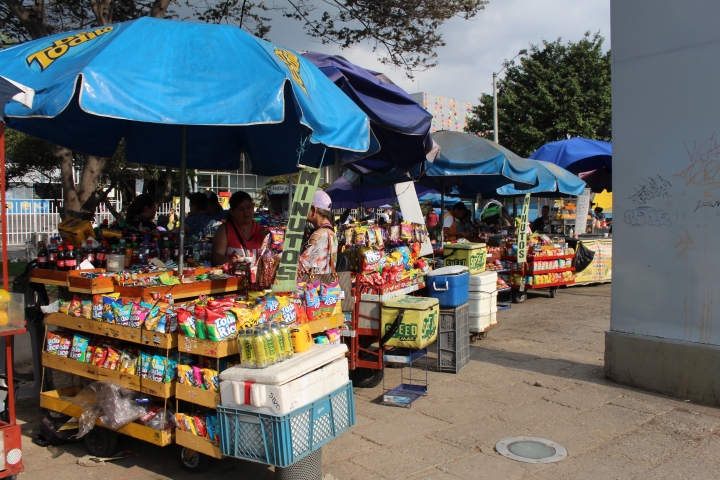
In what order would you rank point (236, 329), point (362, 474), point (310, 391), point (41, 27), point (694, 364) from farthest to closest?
1. point (41, 27)
2. point (694, 364)
3. point (362, 474)
4. point (236, 329)
5. point (310, 391)

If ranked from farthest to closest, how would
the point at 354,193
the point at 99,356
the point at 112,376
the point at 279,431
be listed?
the point at 354,193 < the point at 99,356 < the point at 112,376 < the point at 279,431

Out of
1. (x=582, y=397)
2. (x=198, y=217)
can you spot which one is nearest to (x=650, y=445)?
(x=582, y=397)

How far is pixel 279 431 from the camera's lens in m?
3.30

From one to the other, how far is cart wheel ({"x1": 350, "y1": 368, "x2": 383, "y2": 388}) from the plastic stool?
7.70ft

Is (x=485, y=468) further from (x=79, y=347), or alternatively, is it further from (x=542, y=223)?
Result: (x=542, y=223)

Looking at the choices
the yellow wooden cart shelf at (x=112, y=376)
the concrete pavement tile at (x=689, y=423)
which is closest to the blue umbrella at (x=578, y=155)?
the concrete pavement tile at (x=689, y=423)

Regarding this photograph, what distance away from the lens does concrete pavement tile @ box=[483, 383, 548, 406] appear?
18.2 feet

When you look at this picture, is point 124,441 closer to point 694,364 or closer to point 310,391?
point 310,391

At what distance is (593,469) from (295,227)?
2.80 meters

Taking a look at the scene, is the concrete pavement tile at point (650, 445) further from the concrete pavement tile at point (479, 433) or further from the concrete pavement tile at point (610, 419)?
the concrete pavement tile at point (479, 433)

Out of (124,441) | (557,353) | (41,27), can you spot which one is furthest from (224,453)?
(41,27)

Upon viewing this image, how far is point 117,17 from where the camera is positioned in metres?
11.3

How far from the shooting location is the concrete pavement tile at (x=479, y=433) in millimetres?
4574

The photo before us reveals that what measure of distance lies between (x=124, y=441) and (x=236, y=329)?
174 centimetres
